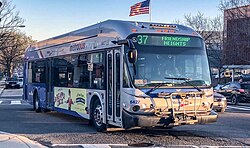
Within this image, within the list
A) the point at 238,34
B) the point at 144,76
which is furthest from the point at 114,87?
the point at 238,34

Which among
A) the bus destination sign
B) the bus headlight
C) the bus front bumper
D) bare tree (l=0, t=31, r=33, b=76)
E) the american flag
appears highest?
bare tree (l=0, t=31, r=33, b=76)

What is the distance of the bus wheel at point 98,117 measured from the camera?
12.0 metres

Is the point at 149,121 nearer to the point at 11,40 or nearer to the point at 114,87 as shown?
the point at 114,87

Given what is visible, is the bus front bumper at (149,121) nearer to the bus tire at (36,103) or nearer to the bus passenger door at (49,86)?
the bus passenger door at (49,86)

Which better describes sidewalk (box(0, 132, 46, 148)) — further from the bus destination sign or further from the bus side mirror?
the bus destination sign

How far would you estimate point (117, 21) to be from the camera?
1153 centimetres

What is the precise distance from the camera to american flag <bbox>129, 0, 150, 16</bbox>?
2006 centimetres

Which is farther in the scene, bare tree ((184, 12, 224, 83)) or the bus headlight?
bare tree ((184, 12, 224, 83))

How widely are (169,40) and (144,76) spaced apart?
4.39ft

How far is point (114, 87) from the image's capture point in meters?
11.0

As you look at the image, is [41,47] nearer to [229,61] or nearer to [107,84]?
[107,84]

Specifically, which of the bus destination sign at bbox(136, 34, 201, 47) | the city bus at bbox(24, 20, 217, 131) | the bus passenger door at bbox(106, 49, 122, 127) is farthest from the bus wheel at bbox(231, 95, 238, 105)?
the bus passenger door at bbox(106, 49, 122, 127)

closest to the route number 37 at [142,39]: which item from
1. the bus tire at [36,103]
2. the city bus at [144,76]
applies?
the city bus at [144,76]

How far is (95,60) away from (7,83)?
41.2 meters
